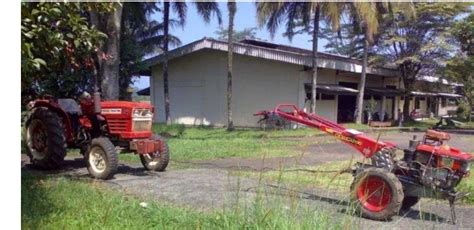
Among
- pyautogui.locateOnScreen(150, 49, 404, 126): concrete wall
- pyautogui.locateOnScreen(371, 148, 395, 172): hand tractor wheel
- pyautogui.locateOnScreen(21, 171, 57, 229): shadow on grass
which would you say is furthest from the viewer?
pyautogui.locateOnScreen(150, 49, 404, 126): concrete wall

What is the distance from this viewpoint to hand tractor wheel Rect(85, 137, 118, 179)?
28.5 ft

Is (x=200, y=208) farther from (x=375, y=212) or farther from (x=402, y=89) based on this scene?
(x=402, y=89)

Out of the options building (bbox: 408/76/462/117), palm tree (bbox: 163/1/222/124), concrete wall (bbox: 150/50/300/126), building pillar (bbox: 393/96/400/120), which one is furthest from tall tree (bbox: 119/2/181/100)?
building (bbox: 408/76/462/117)

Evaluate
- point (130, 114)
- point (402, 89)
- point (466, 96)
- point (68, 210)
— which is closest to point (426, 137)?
point (68, 210)

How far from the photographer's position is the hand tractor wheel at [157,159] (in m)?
9.73

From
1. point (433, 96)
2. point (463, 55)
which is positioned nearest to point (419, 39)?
point (463, 55)

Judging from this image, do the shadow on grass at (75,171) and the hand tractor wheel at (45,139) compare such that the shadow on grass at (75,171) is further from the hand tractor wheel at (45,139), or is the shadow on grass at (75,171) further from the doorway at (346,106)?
the doorway at (346,106)

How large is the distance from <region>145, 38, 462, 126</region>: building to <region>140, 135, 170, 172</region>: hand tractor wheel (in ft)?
57.9

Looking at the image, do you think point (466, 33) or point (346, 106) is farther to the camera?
point (346, 106)

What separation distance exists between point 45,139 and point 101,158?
1.63 meters

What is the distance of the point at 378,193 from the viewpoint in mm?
6500

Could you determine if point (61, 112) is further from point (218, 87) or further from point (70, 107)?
point (218, 87)

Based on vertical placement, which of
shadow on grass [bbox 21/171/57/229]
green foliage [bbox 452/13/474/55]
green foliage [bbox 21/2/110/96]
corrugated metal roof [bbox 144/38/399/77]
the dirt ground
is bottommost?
the dirt ground

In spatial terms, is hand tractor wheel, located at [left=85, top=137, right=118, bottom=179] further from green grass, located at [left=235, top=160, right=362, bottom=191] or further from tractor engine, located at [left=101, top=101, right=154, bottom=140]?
green grass, located at [left=235, top=160, right=362, bottom=191]
